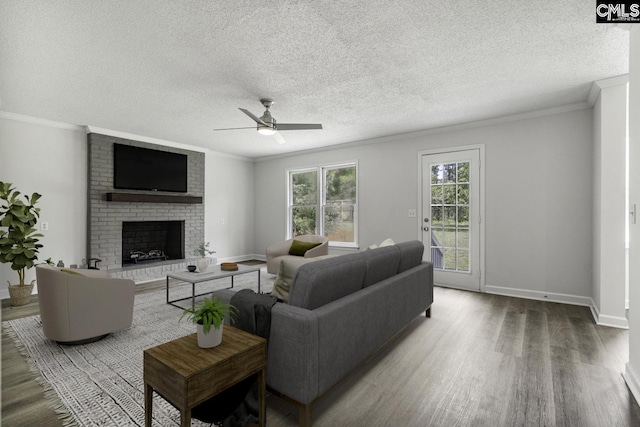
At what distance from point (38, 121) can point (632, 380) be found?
7.10m

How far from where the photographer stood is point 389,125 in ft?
16.3

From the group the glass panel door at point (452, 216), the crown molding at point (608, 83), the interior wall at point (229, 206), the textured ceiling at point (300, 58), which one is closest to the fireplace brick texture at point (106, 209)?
the textured ceiling at point (300, 58)

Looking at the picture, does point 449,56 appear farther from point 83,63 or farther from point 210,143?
point 210,143

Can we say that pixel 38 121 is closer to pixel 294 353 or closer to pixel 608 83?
pixel 294 353

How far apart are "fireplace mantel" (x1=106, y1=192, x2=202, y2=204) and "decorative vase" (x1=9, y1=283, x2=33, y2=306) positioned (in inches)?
64.7

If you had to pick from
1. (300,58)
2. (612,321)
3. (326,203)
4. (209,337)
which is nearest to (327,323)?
(209,337)

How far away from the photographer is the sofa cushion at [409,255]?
3076 millimetres

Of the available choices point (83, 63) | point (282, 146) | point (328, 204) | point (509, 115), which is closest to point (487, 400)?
point (509, 115)

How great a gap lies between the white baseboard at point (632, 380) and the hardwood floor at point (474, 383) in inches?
1.5

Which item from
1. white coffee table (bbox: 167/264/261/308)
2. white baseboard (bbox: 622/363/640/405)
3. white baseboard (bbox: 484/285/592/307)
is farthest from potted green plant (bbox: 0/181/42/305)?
white baseboard (bbox: 484/285/592/307)

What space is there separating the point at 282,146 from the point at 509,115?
13.0 feet

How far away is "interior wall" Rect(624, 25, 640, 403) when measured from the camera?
2145 mm

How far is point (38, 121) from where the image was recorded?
4.55m

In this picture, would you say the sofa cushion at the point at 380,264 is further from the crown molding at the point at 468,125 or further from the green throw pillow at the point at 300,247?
the crown molding at the point at 468,125
